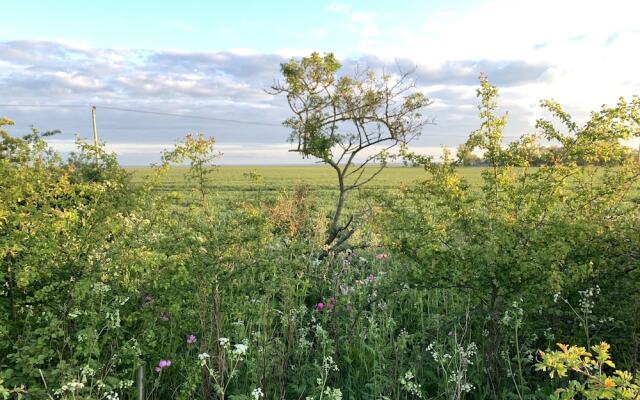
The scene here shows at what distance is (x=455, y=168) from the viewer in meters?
4.76

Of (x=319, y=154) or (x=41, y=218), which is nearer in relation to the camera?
(x=41, y=218)

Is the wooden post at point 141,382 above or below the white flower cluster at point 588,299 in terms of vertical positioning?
below

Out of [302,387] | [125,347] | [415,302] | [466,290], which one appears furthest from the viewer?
[415,302]

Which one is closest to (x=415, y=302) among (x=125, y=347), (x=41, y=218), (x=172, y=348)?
(x=172, y=348)

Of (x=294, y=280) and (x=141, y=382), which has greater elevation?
(x=294, y=280)

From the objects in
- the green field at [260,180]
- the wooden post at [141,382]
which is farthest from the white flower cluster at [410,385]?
the green field at [260,180]

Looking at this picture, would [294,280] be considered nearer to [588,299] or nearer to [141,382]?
[141,382]

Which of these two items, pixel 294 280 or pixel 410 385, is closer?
pixel 410 385

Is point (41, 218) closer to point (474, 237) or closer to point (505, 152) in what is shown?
point (474, 237)

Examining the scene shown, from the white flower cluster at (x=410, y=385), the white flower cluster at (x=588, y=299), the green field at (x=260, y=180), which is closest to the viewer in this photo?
the white flower cluster at (x=410, y=385)

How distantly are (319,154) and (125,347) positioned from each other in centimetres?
468

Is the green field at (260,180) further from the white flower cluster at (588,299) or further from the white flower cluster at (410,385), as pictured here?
the white flower cluster at (410,385)

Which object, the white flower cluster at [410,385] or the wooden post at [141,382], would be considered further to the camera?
the wooden post at [141,382]

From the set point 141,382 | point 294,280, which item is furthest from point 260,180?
point 141,382
